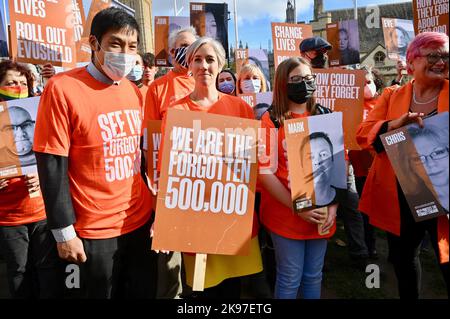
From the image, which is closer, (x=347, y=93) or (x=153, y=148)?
(x=153, y=148)

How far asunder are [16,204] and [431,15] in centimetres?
451

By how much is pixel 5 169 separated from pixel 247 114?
165cm

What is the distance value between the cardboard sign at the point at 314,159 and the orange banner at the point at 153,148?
81 centimetres

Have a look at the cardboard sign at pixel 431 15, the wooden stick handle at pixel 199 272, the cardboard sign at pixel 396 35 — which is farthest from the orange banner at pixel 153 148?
the cardboard sign at pixel 396 35

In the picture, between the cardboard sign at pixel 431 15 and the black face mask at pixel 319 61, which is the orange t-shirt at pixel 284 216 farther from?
the cardboard sign at pixel 431 15

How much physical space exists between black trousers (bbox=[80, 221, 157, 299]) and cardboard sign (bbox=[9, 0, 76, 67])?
1.96 metres

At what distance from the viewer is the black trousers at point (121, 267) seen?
1.97 m

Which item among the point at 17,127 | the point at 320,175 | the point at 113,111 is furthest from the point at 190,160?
the point at 17,127

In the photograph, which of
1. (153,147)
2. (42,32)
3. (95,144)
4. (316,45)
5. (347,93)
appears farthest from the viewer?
(316,45)

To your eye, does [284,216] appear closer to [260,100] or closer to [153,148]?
[153,148]

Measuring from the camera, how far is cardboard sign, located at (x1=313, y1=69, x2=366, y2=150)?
3455mm

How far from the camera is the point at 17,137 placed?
2.41 metres

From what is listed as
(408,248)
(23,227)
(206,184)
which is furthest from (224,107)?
(23,227)

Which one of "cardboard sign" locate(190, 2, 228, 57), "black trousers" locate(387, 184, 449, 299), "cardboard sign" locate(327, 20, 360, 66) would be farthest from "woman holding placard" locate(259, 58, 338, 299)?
"cardboard sign" locate(327, 20, 360, 66)
